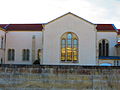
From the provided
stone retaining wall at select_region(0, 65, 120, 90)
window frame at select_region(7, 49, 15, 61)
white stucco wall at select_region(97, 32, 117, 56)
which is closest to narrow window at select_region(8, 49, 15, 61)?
window frame at select_region(7, 49, 15, 61)

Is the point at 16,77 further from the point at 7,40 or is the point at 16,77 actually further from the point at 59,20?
the point at 7,40

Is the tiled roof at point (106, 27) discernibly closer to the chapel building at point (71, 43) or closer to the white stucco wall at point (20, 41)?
the chapel building at point (71, 43)

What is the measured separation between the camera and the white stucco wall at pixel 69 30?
114 ft

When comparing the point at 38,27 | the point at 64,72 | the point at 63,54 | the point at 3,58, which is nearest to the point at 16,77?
the point at 64,72

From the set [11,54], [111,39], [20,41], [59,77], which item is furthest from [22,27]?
[59,77]

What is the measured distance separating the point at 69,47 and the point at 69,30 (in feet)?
9.38

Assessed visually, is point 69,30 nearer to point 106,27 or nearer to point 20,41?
point 106,27

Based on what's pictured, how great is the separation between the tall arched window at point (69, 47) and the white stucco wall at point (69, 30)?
705 millimetres

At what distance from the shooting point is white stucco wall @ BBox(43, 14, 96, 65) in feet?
114

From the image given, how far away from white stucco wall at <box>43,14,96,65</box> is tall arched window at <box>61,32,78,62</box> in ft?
2.31

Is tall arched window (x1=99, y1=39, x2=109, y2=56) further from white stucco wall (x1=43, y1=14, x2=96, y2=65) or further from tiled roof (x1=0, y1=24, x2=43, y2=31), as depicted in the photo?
tiled roof (x1=0, y1=24, x2=43, y2=31)

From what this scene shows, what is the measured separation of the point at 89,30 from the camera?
35.3 meters

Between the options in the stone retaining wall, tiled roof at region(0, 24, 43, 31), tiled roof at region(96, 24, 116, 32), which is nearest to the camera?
the stone retaining wall

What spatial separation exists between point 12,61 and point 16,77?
101 feet
